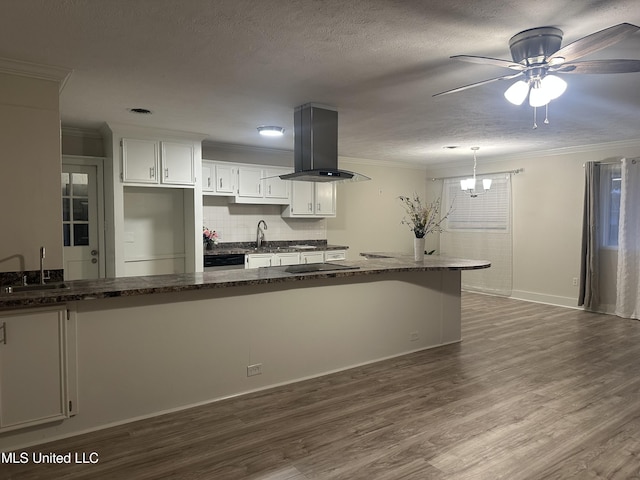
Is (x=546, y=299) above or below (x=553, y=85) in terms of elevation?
below

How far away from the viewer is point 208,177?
5.80 m

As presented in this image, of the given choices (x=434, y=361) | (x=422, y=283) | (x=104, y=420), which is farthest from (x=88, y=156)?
(x=434, y=361)

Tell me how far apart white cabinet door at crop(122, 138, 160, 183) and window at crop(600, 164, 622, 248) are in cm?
597

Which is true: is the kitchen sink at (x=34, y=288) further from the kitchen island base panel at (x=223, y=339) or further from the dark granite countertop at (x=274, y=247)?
the dark granite countertop at (x=274, y=247)

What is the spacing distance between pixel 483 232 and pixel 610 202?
2063 mm

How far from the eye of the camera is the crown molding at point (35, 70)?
292 centimetres

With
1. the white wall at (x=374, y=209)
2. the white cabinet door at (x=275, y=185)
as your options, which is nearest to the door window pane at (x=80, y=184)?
the white cabinet door at (x=275, y=185)

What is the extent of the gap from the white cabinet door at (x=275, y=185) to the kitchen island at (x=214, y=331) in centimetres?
254

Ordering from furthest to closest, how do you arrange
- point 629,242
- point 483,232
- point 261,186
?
1. point 483,232
2. point 261,186
3. point 629,242

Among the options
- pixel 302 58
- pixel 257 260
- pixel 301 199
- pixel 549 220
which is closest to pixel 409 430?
pixel 302 58

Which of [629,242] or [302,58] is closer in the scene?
[302,58]

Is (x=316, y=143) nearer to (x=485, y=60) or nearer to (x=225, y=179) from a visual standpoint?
(x=485, y=60)

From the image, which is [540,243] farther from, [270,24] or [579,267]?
[270,24]

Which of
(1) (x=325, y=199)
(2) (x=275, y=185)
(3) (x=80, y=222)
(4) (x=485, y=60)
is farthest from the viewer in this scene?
(1) (x=325, y=199)
